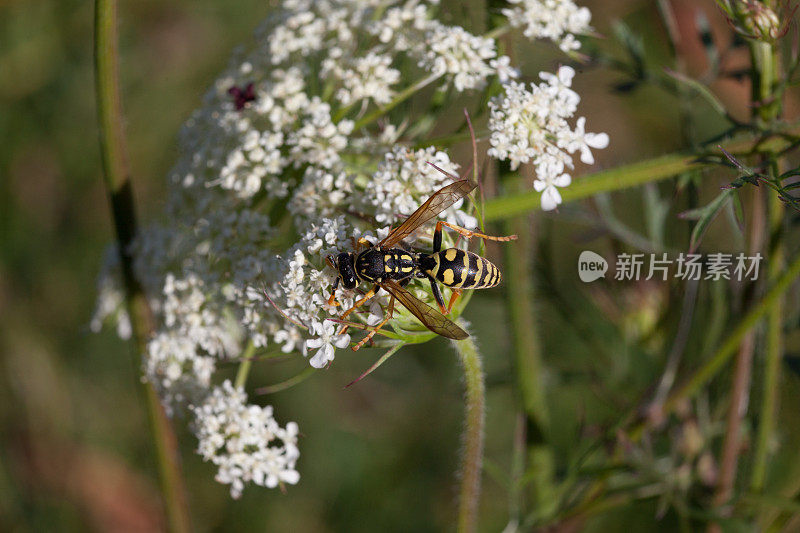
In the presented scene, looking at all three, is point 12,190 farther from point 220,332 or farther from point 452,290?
point 452,290

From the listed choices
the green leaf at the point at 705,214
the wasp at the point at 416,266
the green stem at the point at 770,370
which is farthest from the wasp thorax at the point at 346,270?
the green stem at the point at 770,370

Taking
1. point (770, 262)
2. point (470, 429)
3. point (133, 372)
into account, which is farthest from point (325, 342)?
point (133, 372)

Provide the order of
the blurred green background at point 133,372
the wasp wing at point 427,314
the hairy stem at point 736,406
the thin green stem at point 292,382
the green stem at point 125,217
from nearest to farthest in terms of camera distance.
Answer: the wasp wing at point 427,314, the thin green stem at point 292,382, the green stem at point 125,217, the hairy stem at point 736,406, the blurred green background at point 133,372

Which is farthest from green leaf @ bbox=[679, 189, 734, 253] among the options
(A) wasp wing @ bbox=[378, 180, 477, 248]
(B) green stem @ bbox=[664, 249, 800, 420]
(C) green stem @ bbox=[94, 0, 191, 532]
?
(C) green stem @ bbox=[94, 0, 191, 532]

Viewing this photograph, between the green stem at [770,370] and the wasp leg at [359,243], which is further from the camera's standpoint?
the green stem at [770,370]

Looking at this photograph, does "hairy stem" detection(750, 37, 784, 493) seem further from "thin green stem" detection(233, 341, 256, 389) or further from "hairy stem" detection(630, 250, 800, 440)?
"thin green stem" detection(233, 341, 256, 389)

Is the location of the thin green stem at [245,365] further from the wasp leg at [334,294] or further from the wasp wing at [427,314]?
the wasp wing at [427,314]

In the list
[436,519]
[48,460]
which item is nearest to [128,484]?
[48,460]
